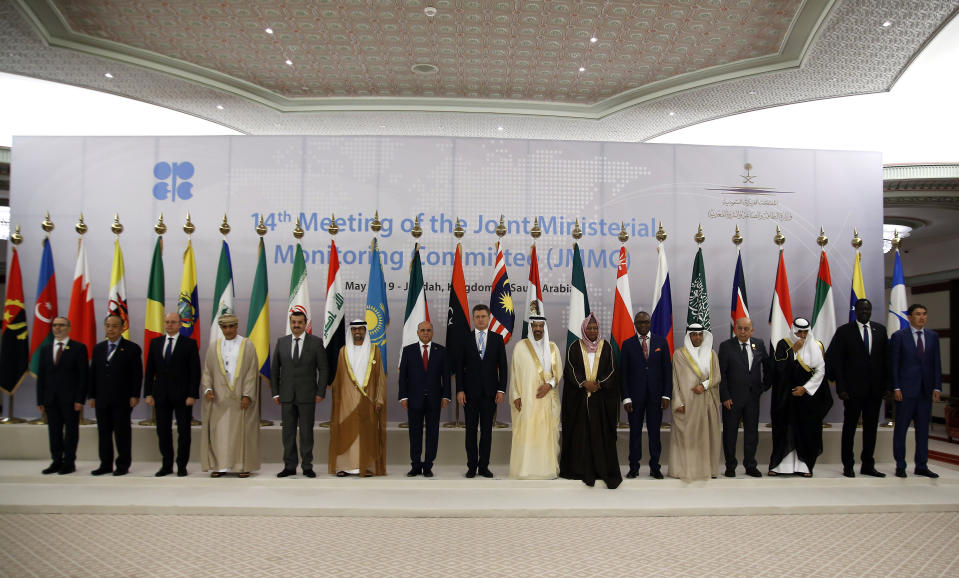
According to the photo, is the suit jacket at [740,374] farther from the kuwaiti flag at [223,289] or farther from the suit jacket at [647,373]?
the kuwaiti flag at [223,289]

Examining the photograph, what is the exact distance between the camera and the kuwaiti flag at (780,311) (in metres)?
6.55

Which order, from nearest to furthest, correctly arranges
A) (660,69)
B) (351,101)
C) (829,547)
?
(829,547)
(660,69)
(351,101)

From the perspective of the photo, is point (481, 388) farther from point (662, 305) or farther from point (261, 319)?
point (261, 319)

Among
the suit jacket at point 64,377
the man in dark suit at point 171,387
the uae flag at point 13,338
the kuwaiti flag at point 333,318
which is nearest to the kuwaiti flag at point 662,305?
the kuwaiti flag at point 333,318

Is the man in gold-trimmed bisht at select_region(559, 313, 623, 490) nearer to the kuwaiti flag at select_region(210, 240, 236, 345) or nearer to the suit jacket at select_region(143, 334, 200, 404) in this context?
the suit jacket at select_region(143, 334, 200, 404)

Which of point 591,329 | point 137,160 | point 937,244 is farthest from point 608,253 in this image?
point 937,244

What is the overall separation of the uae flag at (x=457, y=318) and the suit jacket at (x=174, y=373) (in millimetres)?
2170

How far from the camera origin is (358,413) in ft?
18.6

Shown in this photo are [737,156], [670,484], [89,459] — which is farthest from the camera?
[737,156]

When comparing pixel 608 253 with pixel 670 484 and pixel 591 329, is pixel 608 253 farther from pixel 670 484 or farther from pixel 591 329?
pixel 670 484

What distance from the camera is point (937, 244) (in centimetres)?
1292

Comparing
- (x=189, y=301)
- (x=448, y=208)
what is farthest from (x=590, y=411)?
(x=189, y=301)

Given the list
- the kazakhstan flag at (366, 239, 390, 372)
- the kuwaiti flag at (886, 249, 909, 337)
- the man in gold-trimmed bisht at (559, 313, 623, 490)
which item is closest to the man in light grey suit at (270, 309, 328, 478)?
the kazakhstan flag at (366, 239, 390, 372)

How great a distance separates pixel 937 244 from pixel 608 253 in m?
9.43
